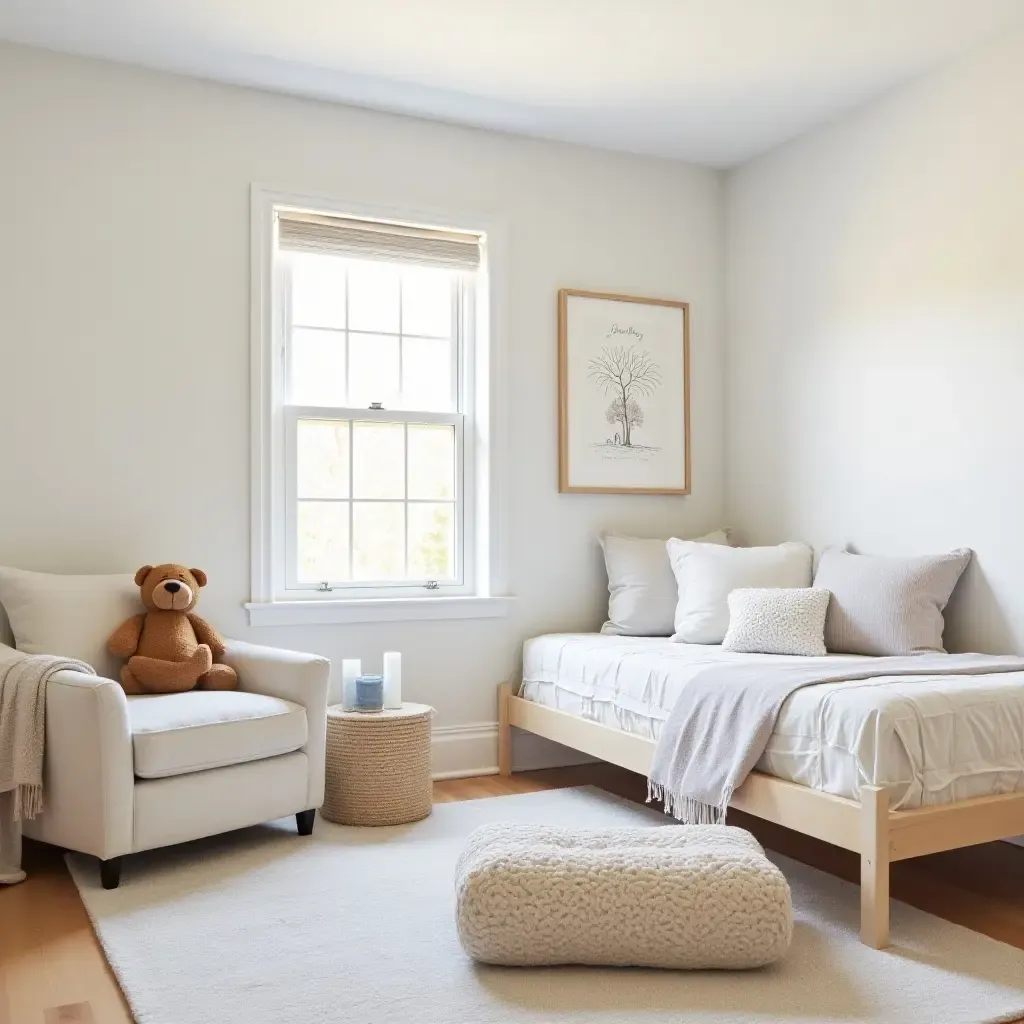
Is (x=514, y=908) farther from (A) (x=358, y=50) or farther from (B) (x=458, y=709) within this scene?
(A) (x=358, y=50)

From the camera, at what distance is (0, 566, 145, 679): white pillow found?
3.27 meters

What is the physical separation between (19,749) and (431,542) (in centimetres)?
180

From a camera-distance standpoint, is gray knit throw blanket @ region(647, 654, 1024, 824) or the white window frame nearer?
gray knit throw blanket @ region(647, 654, 1024, 824)

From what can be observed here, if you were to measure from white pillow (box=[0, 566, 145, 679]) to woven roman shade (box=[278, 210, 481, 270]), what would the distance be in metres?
1.43

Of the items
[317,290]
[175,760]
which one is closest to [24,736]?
[175,760]

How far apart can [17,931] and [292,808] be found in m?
0.86

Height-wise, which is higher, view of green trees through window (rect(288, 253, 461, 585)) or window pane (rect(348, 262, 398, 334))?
window pane (rect(348, 262, 398, 334))

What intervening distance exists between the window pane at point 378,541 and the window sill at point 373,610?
12 cm

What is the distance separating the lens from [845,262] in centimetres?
413

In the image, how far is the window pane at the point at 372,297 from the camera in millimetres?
4160

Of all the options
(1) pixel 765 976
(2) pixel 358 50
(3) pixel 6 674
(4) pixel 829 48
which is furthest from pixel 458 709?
(4) pixel 829 48

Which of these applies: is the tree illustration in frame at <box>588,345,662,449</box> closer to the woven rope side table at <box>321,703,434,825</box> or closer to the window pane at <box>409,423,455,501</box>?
the window pane at <box>409,423,455,501</box>

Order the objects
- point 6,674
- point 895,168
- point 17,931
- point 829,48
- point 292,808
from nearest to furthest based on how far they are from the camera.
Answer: point 17,931
point 6,674
point 292,808
point 829,48
point 895,168

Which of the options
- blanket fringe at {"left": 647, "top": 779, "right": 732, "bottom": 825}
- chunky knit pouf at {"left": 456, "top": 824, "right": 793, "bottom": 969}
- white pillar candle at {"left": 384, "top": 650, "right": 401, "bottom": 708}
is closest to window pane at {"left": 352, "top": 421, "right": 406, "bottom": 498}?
white pillar candle at {"left": 384, "top": 650, "right": 401, "bottom": 708}
